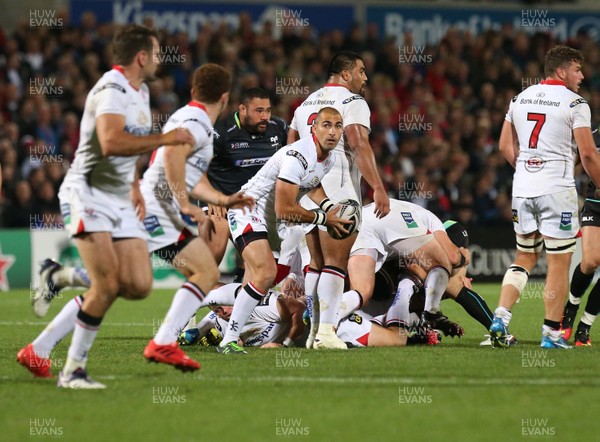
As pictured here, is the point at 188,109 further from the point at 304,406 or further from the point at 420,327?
the point at 420,327

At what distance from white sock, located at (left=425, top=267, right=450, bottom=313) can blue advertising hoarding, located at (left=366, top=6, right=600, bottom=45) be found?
592 inches

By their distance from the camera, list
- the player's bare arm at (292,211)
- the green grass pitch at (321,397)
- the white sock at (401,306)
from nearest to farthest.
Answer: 1. the green grass pitch at (321,397)
2. the player's bare arm at (292,211)
3. the white sock at (401,306)

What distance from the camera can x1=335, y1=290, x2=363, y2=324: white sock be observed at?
9.73 m

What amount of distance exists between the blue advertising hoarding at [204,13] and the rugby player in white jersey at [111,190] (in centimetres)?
1560

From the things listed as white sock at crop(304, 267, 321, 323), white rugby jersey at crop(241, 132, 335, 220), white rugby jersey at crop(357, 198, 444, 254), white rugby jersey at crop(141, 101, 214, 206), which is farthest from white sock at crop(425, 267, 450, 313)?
white rugby jersey at crop(141, 101, 214, 206)

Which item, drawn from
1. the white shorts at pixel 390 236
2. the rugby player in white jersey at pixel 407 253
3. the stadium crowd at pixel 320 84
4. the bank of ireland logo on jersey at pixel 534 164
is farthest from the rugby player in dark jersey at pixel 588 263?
the stadium crowd at pixel 320 84

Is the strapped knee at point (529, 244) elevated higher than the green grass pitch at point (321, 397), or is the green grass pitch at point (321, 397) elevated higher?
A: the strapped knee at point (529, 244)

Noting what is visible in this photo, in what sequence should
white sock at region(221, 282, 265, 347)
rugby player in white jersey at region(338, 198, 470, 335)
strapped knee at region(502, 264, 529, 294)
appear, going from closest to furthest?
white sock at region(221, 282, 265, 347)
strapped knee at region(502, 264, 529, 294)
rugby player in white jersey at region(338, 198, 470, 335)

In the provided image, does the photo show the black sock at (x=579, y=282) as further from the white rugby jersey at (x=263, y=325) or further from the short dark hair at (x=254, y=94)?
the short dark hair at (x=254, y=94)

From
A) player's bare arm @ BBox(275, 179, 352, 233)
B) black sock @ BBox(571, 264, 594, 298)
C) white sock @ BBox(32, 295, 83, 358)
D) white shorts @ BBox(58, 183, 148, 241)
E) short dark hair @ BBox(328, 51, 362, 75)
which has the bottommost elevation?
black sock @ BBox(571, 264, 594, 298)

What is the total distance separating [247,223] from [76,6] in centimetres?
1428

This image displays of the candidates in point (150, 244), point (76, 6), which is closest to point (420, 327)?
point (150, 244)

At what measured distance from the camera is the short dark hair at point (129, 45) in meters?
7.26

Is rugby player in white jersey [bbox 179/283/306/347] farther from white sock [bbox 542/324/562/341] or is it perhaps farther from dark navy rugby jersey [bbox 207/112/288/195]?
white sock [bbox 542/324/562/341]
